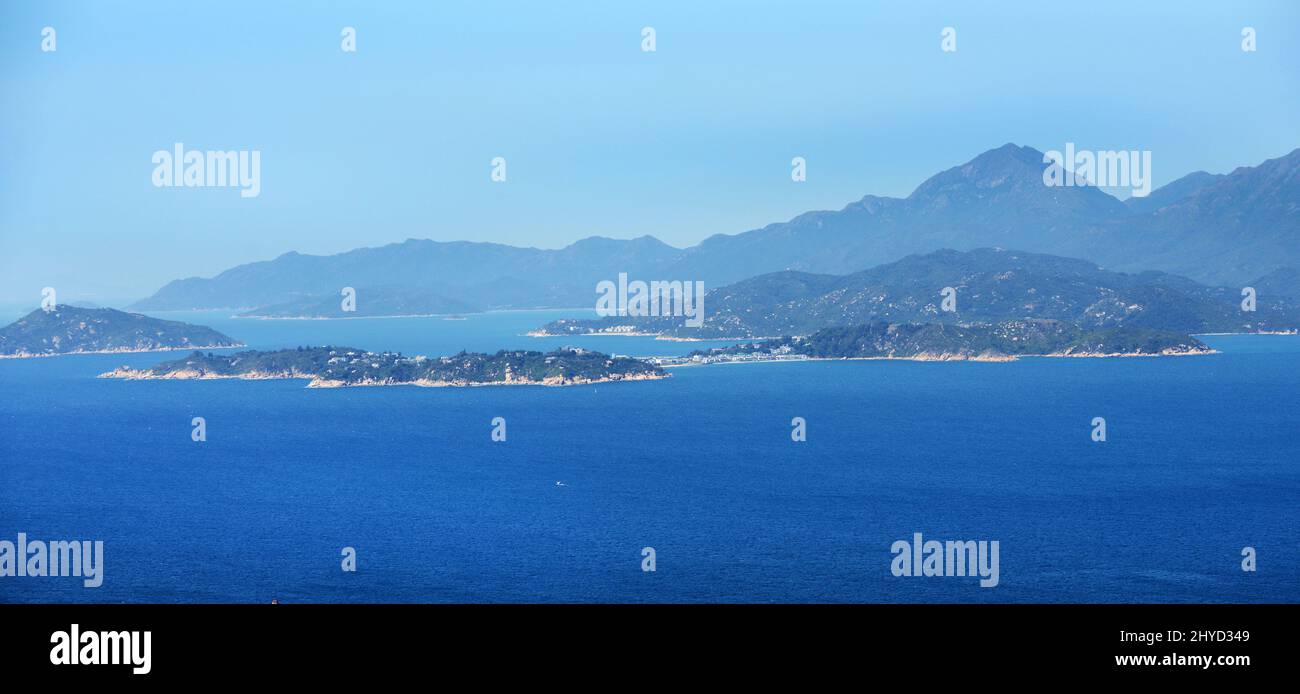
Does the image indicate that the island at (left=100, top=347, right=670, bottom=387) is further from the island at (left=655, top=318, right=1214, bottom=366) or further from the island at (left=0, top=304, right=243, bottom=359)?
the island at (left=0, top=304, right=243, bottom=359)

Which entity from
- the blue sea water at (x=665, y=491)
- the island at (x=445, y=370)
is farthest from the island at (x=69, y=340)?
the blue sea water at (x=665, y=491)

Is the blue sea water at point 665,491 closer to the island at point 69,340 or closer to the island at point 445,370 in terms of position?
the island at point 445,370

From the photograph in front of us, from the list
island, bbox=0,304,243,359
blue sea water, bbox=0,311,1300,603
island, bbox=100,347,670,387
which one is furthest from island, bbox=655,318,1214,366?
island, bbox=0,304,243,359

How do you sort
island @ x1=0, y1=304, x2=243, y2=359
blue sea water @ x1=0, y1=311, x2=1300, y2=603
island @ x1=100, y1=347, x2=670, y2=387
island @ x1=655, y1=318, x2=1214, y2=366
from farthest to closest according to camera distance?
island @ x1=0, y1=304, x2=243, y2=359 < island @ x1=655, y1=318, x2=1214, y2=366 < island @ x1=100, y1=347, x2=670, y2=387 < blue sea water @ x1=0, y1=311, x2=1300, y2=603

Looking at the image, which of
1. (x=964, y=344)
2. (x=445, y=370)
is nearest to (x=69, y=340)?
(x=445, y=370)

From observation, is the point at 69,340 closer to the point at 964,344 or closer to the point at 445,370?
the point at 445,370
